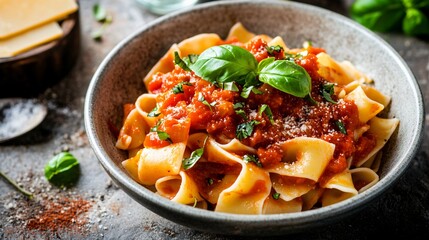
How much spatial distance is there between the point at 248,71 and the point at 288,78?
1.12 feet

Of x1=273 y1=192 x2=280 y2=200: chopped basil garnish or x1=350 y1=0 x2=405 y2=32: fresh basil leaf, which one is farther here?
x1=350 y1=0 x2=405 y2=32: fresh basil leaf

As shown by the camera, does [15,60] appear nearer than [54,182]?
No

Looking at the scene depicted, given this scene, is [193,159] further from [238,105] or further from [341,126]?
[341,126]

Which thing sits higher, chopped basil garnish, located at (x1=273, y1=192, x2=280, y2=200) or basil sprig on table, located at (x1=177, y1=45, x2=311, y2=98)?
basil sprig on table, located at (x1=177, y1=45, x2=311, y2=98)

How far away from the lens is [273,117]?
4332 mm

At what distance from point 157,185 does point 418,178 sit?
2.28 m

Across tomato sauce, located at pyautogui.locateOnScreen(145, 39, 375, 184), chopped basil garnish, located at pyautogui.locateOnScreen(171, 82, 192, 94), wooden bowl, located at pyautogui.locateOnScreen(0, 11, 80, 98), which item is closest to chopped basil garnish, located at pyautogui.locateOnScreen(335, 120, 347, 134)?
tomato sauce, located at pyautogui.locateOnScreen(145, 39, 375, 184)

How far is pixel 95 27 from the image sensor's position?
22.6ft

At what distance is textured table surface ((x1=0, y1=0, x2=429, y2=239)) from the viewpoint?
4.52m

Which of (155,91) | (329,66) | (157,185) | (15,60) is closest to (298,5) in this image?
(329,66)

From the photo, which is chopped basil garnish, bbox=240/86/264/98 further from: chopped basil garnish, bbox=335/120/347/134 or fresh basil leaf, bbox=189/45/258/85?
chopped basil garnish, bbox=335/120/347/134

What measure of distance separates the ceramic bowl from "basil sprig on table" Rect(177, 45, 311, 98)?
882 millimetres

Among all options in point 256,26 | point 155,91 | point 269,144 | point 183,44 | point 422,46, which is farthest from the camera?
point 422,46

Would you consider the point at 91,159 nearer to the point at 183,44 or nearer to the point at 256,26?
the point at 183,44
